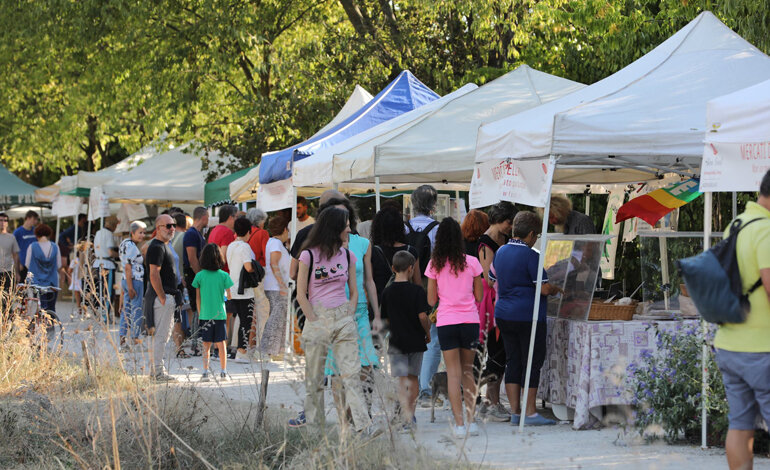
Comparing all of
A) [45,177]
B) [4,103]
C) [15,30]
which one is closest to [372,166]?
[15,30]

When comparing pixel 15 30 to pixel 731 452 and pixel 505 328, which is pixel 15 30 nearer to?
pixel 505 328

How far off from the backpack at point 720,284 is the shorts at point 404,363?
334cm

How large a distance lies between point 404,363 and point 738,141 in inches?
120

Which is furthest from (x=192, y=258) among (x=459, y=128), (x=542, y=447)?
(x=542, y=447)

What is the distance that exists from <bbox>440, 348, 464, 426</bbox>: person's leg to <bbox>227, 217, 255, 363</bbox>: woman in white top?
540cm

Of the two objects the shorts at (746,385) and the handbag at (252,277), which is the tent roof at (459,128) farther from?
the shorts at (746,385)

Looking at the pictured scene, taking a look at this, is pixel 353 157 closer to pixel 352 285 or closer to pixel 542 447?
pixel 352 285

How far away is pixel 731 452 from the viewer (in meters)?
5.48

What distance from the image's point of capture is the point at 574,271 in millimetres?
9117

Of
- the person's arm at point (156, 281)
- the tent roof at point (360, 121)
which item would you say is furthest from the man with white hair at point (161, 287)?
the tent roof at point (360, 121)

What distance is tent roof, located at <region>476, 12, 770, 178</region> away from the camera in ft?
26.4

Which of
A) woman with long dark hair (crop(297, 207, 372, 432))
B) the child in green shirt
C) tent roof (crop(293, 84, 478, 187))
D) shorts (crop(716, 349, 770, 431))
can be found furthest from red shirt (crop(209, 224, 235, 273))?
shorts (crop(716, 349, 770, 431))

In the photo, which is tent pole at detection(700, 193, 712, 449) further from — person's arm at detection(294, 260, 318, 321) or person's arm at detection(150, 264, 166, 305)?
person's arm at detection(150, 264, 166, 305)

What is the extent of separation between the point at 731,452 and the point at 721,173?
7.08 ft
